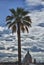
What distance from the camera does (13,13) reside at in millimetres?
49750

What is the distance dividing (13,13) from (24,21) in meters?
2.29

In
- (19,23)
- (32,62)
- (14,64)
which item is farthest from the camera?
(32,62)

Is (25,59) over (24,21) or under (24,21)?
under

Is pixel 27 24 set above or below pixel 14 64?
above

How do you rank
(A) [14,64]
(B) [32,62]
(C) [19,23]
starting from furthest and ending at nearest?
(B) [32,62], (A) [14,64], (C) [19,23]

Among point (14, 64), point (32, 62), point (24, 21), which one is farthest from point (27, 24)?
point (32, 62)

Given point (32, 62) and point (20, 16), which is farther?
point (32, 62)

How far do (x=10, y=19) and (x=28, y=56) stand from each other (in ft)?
131

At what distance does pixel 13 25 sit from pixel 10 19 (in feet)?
4.58

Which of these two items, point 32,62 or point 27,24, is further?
point 32,62

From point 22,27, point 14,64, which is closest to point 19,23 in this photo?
point 22,27

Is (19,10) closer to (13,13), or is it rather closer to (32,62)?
(13,13)

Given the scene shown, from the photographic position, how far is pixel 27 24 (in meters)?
49.2

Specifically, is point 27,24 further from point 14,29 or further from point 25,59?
point 25,59
